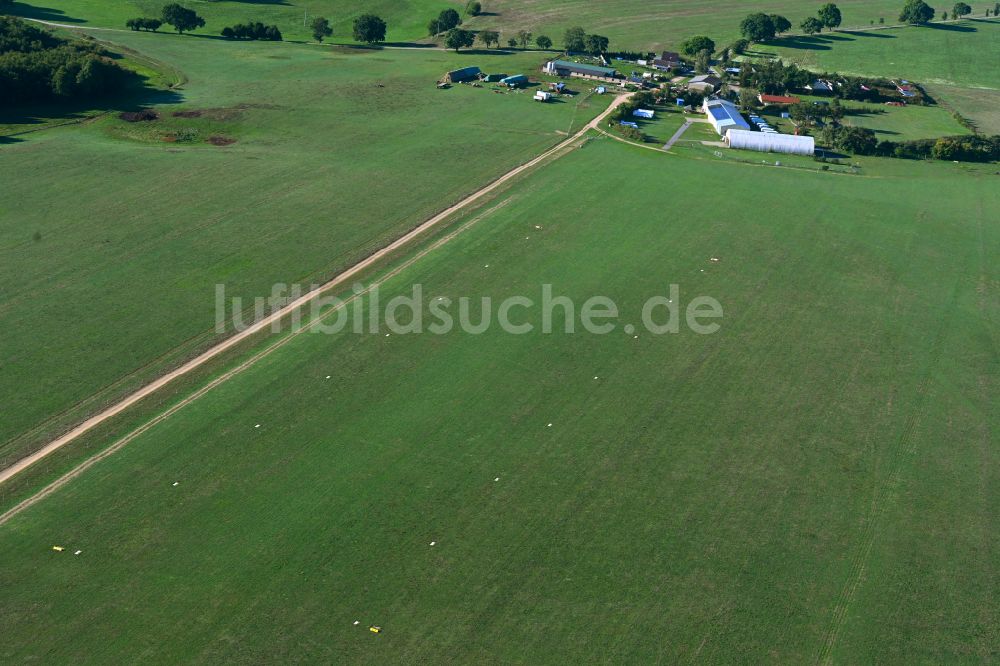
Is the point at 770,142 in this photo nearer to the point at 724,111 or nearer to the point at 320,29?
the point at 724,111

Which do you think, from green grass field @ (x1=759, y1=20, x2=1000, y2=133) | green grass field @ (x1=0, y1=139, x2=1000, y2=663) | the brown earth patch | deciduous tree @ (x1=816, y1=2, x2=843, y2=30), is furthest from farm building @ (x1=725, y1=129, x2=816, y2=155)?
deciduous tree @ (x1=816, y1=2, x2=843, y2=30)

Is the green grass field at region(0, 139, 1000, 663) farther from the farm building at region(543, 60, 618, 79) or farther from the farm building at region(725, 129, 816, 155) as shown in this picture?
the farm building at region(543, 60, 618, 79)

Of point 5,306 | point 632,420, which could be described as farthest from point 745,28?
point 5,306

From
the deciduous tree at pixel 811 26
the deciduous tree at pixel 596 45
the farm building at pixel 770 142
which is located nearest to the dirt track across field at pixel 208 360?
the farm building at pixel 770 142

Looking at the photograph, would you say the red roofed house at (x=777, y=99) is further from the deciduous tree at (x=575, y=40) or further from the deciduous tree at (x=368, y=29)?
the deciduous tree at (x=368, y=29)

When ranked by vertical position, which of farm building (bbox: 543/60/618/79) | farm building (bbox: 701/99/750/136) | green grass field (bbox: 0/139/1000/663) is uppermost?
farm building (bbox: 543/60/618/79)

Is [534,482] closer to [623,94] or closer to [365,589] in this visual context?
[365,589]
